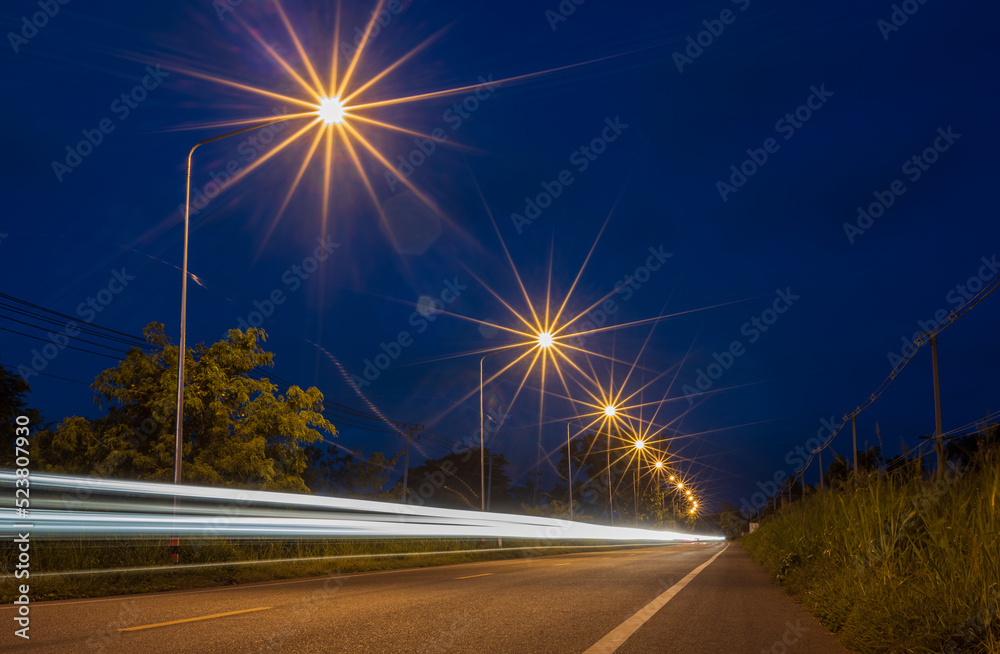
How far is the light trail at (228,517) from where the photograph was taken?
13.2 metres

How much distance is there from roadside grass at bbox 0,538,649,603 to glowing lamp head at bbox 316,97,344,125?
30.3ft

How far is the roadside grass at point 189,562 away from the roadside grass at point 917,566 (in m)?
10.2

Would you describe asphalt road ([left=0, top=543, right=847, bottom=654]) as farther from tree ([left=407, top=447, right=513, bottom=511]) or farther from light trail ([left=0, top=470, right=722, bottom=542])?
tree ([left=407, top=447, right=513, bottom=511])

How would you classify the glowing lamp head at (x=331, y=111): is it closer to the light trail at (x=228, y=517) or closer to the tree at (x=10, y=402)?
the light trail at (x=228, y=517)

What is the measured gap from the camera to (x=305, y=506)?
2305 centimetres

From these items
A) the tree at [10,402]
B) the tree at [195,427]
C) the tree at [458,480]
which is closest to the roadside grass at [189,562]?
the tree at [195,427]

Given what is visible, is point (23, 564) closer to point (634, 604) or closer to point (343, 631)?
point (343, 631)

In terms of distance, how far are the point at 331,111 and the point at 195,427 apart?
17.2m

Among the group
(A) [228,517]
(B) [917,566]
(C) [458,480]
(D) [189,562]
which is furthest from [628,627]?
(C) [458,480]

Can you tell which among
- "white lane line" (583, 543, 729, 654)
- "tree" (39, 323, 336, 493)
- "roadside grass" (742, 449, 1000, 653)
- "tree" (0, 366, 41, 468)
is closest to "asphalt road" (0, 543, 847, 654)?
"white lane line" (583, 543, 729, 654)

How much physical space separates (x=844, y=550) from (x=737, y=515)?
177 meters

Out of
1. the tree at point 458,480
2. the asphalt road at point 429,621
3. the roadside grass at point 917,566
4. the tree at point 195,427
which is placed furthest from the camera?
Answer: the tree at point 458,480

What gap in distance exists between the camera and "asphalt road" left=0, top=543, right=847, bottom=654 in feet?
22.0

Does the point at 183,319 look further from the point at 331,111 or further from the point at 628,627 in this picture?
the point at 628,627
